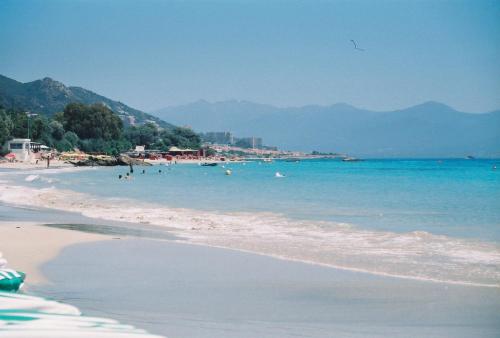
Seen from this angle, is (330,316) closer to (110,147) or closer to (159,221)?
(159,221)

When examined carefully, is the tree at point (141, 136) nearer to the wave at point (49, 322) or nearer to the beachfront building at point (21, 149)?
the beachfront building at point (21, 149)

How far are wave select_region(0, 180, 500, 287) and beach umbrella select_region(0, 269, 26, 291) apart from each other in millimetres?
3947

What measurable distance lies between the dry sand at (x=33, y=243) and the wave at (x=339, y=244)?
2053mm

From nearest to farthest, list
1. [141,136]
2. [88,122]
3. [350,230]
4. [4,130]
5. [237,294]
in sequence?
[237,294], [350,230], [4,130], [88,122], [141,136]

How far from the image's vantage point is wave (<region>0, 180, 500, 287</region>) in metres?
7.94

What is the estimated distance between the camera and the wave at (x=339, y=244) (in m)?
7.94

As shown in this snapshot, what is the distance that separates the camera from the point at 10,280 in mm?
6000

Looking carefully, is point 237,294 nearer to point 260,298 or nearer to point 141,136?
point 260,298

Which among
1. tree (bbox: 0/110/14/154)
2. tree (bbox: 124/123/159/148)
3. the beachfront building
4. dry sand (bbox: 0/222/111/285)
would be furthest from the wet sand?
tree (bbox: 124/123/159/148)

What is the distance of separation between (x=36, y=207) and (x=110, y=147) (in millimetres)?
96476

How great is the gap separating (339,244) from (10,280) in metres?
5.95

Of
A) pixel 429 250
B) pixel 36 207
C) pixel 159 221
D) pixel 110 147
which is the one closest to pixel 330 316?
pixel 429 250

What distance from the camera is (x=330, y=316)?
215 inches

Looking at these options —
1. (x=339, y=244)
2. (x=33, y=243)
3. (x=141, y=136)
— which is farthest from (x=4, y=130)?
(x=339, y=244)
